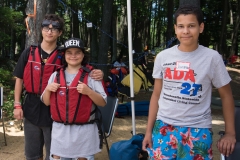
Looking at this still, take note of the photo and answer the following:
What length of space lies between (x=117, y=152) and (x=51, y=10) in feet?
13.4

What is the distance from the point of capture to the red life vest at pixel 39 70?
9.02 ft

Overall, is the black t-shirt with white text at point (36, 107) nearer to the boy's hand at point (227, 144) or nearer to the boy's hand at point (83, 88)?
the boy's hand at point (83, 88)

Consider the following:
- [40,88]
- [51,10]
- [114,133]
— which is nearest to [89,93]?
[40,88]

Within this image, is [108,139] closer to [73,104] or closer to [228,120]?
[73,104]

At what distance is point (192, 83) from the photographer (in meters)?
1.96

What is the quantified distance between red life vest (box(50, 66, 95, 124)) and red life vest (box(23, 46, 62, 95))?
10.7 inches

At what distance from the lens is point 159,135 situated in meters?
2.08

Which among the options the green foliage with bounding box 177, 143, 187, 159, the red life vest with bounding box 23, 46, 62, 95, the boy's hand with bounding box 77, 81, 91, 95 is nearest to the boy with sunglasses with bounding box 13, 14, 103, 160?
the red life vest with bounding box 23, 46, 62, 95

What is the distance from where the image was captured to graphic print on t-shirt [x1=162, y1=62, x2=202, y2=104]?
1962 mm

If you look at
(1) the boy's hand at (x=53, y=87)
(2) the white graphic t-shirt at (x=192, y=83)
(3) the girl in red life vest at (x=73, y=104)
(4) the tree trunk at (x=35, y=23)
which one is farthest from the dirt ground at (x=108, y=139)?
(2) the white graphic t-shirt at (x=192, y=83)

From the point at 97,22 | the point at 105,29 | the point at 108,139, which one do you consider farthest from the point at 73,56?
the point at 97,22

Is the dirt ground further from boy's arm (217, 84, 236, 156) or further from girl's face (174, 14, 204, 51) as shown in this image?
girl's face (174, 14, 204, 51)

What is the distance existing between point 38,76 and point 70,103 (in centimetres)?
51

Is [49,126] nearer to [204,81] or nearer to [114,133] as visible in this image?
[204,81]
